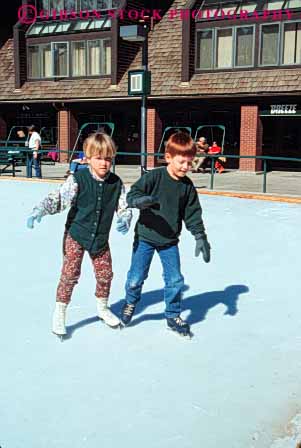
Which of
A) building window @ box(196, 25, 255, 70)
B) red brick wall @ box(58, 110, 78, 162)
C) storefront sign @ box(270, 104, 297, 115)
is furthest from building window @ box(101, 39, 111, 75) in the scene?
storefront sign @ box(270, 104, 297, 115)

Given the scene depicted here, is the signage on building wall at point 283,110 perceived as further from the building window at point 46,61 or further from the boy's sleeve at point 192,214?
the boy's sleeve at point 192,214

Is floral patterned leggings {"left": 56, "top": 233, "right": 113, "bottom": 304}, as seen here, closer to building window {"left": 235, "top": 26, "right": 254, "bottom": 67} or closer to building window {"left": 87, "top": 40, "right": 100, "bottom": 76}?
building window {"left": 235, "top": 26, "right": 254, "bottom": 67}

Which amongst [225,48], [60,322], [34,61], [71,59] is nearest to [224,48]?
[225,48]

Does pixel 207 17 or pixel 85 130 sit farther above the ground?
pixel 207 17

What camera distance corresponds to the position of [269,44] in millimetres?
22422

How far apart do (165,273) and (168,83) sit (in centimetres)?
2062

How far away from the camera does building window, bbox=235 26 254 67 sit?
74.8 feet

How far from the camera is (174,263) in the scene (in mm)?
4230

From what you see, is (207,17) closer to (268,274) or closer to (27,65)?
(27,65)

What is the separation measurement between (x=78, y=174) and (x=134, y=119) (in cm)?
2341

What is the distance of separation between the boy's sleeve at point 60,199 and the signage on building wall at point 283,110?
746 inches

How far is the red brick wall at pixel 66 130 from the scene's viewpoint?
2686 cm

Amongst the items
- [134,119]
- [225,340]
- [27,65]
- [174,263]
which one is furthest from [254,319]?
[27,65]

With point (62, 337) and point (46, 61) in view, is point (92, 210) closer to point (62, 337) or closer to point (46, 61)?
point (62, 337)
